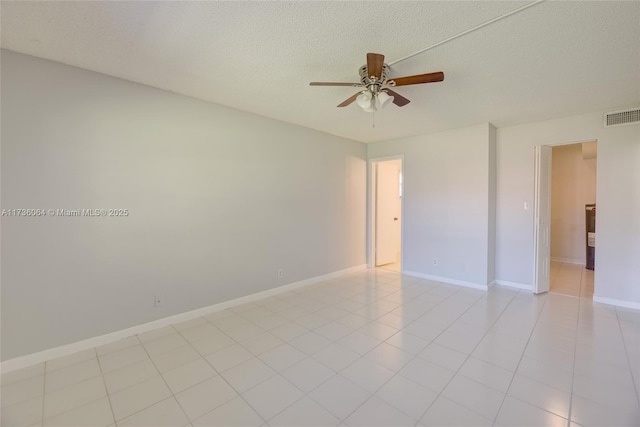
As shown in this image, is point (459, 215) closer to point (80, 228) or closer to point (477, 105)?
point (477, 105)

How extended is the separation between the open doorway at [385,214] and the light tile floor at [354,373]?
2.33m

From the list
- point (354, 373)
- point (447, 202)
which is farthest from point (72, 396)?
point (447, 202)

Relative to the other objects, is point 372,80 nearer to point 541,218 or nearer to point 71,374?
point 71,374

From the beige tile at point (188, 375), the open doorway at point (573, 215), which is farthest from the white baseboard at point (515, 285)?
the beige tile at point (188, 375)

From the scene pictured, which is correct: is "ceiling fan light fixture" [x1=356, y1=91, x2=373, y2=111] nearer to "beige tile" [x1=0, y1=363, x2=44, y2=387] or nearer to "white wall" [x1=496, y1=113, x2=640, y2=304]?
"white wall" [x1=496, y1=113, x2=640, y2=304]

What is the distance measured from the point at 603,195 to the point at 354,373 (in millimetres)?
3942

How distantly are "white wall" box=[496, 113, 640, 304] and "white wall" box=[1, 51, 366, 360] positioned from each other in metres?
3.28

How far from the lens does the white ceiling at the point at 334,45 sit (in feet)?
5.62

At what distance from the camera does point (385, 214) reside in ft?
18.9

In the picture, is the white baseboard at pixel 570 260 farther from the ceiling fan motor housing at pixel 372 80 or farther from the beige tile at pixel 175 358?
the beige tile at pixel 175 358

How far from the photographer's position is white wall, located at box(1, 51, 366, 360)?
224 cm

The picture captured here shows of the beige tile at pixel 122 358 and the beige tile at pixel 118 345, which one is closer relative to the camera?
the beige tile at pixel 122 358

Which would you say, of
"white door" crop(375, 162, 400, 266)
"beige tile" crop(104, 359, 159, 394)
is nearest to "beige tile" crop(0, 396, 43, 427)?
"beige tile" crop(104, 359, 159, 394)

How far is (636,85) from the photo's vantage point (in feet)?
8.95
